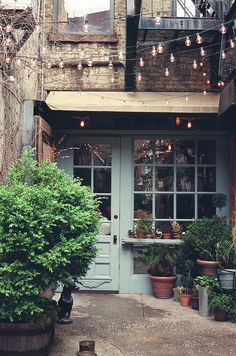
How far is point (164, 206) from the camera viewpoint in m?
9.40

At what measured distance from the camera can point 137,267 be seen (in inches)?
365

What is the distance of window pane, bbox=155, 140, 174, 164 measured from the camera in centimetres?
943

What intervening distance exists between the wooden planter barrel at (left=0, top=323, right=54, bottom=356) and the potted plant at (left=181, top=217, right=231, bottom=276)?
3.39 metres

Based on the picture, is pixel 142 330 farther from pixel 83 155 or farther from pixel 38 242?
pixel 83 155

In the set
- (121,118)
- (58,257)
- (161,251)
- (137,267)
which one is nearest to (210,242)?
(161,251)

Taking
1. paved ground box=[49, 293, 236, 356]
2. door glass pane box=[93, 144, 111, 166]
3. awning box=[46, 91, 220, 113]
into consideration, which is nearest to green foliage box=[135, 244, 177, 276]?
paved ground box=[49, 293, 236, 356]

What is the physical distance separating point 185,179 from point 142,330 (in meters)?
3.46

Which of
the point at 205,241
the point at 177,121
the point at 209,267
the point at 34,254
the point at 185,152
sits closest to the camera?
the point at 34,254

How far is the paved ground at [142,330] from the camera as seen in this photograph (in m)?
5.98

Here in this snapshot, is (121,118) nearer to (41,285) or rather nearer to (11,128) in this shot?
(11,128)

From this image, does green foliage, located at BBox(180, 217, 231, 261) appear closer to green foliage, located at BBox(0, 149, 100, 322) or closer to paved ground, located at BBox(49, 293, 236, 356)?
paved ground, located at BBox(49, 293, 236, 356)

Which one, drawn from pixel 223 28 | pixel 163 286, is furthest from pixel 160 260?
pixel 223 28

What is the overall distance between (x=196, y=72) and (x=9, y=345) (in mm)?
6166

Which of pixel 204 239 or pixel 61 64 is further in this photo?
pixel 61 64
